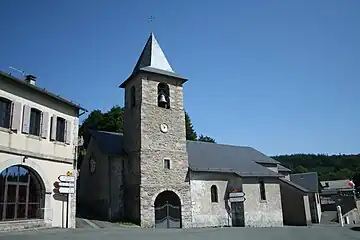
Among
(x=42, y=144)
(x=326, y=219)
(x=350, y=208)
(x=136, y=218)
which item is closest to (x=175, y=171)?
(x=136, y=218)

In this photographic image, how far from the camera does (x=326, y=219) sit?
35.3 meters

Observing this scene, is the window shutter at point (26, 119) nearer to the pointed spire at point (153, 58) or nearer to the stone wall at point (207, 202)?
the pointed spire at point (153, 58)

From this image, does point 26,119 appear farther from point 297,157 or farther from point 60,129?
point 297,157

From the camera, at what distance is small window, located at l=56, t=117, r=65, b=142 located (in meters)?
17.9

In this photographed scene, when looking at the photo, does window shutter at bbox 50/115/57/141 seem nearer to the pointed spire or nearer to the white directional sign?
the white directional sign

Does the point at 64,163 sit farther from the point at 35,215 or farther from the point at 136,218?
the point at 136,218

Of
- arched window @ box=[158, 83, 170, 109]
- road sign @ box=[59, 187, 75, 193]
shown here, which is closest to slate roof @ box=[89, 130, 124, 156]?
arched window @ box=[158, 83, 170, 109]

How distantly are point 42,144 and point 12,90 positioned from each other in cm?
308

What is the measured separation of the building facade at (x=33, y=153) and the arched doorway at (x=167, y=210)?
21.9 ft

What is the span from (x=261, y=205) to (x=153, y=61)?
14483 millimetres

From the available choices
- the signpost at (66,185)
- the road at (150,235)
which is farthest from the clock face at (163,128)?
the road at (150,235)

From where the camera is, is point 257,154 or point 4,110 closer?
point 4,110

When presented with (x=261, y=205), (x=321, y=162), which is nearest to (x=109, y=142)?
(x=261, y=205)

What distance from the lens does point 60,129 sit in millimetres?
18125
